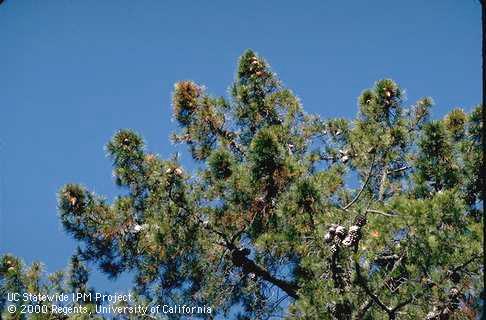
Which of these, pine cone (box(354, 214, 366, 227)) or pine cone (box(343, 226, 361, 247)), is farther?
pine cone (box(354, 214, 366, 227))

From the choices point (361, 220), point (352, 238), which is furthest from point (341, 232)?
point (361, 220)

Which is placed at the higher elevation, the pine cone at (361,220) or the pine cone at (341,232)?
the pine cone at (361,220)

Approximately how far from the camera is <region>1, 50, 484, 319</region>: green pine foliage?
148 inches

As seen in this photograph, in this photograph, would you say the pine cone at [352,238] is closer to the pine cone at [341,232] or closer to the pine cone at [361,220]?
the pine cone at [341,232]

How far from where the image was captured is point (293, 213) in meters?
4.27

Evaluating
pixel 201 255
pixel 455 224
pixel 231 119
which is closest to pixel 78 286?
pixel 201 255

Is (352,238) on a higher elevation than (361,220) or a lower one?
lower

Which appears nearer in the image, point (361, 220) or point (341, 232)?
point (341, 232)

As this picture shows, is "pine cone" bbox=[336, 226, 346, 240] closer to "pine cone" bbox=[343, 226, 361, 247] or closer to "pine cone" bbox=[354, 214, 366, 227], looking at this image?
"pine cone" bbox=[343, 226, 361, 247]

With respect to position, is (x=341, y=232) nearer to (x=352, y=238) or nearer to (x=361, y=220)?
(x=352, y=238)

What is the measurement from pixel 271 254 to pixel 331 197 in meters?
0.78

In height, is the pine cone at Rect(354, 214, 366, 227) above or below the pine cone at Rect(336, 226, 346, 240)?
above

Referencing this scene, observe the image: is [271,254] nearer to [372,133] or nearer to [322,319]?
[322,319]

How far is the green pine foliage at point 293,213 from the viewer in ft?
12.3
